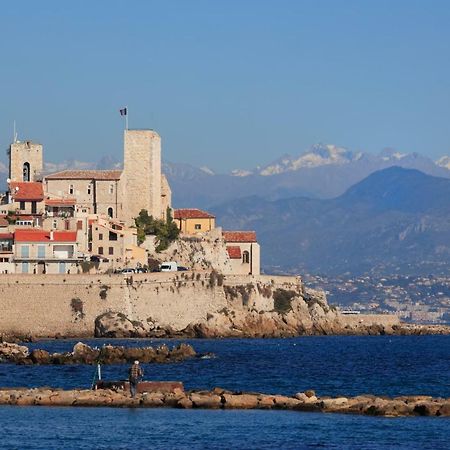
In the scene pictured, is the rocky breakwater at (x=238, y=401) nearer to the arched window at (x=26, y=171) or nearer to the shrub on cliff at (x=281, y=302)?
the shrub on cliff at (x=281, y=302)

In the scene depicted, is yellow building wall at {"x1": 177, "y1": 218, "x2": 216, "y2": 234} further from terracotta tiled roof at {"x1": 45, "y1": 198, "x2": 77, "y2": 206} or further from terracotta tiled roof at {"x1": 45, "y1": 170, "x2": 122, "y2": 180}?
terracotta tiled roof at {"x1": 45, "y1": 198, "x2": 77, "y2": 206}

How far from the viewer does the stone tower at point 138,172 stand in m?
107

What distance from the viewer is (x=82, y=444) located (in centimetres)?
4356

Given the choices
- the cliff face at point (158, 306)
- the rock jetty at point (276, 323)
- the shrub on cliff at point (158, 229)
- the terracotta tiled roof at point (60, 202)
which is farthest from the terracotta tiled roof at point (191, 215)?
the terracotta tiled roof at point (60, 202)

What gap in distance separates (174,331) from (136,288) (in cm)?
337

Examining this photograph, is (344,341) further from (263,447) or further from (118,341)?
(263,447)

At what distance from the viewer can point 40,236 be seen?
9400 cm

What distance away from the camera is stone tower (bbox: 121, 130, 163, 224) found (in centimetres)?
10712

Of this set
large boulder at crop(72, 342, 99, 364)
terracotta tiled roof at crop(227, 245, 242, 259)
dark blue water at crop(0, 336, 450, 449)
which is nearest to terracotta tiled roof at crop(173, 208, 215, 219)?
terracotta tiled roof at crop(227, 245, 242, 259)

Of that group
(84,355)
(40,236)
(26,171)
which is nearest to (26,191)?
(40,236)

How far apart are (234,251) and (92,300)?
69.5 feet

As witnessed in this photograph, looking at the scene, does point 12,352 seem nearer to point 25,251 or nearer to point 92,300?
point 92,300

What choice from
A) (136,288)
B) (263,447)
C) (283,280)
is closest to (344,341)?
(283,280)

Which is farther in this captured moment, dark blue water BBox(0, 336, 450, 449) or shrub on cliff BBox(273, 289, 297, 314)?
shrub on cliff BBox(273, 289, 297, 314)
